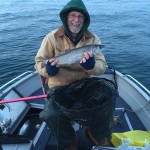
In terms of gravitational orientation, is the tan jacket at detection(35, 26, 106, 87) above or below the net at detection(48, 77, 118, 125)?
above

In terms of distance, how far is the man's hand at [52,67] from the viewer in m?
4.40

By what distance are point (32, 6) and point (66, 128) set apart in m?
25.9

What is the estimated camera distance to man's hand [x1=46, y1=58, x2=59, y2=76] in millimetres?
4398

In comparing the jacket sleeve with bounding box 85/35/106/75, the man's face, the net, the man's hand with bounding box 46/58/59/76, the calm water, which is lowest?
the calm water

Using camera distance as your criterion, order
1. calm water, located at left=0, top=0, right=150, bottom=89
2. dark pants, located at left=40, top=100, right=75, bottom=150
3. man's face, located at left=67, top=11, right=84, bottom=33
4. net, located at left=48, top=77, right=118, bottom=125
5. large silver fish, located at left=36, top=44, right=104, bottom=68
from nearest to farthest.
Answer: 1. net, located at left=48, top=77, right=118, bottom=125
2. dark pants, located at left=40, top=100, right=75, bottom=150
3. large silver fish, located at left=36, top=44, right=104, bottom=68
4. man's face, located at left=67, top=11, right=84, bottom=33
5. calm water, located at left=0, top=0, right=150, bottom=89

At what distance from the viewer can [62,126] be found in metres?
4.41

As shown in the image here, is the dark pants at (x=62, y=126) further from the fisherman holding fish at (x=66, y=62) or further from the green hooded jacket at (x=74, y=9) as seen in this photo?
the green hooded jacket at (x=74, y=9)

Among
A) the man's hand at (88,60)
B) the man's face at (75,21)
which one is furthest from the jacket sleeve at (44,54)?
the man's hand at (88,60)

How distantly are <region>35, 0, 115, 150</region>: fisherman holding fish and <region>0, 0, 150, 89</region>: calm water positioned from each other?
623cm

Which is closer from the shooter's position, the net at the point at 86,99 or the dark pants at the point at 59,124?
the net at the point at 86,99

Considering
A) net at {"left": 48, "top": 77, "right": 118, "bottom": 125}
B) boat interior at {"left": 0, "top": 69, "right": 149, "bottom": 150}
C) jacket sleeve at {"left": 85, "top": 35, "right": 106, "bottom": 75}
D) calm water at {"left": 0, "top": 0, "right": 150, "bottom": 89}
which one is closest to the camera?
net at {"left": 48, "top": 77, "right": 118, "bottom": 125}

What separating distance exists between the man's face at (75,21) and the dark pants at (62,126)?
1.37 metres

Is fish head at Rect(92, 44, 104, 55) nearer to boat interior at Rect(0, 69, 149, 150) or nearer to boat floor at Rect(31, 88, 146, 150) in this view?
boat interior at Rect(0, 69, 149, 150)

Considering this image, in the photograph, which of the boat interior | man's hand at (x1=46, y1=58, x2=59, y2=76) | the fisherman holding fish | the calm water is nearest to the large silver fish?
the fisherman holding fish
